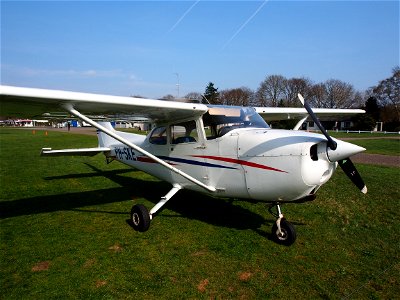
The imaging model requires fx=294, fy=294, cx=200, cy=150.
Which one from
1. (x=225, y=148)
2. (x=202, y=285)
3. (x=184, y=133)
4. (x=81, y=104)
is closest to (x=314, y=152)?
(x=225, y=148)

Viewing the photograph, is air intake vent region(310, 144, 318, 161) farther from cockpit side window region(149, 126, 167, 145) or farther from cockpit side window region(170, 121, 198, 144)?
cockpit side window region(149, 126, 167, 145)

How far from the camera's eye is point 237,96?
229 feet

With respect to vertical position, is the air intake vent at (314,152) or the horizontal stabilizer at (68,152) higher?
the air intake vent at (314,152)

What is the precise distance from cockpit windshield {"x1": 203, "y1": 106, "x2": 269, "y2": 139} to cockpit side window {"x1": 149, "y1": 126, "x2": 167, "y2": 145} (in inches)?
49.2

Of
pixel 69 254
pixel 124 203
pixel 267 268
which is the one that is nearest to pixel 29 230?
pixel 69 254

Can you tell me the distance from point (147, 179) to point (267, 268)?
6741 mm

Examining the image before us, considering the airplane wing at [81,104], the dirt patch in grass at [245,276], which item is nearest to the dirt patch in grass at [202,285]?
the dirt patch in grass at [245,276]

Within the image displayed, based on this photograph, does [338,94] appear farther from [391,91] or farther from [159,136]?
[159,136]

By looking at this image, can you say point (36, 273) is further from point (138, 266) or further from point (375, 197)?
Result: point (375, 197)

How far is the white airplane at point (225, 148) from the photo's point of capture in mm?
4137

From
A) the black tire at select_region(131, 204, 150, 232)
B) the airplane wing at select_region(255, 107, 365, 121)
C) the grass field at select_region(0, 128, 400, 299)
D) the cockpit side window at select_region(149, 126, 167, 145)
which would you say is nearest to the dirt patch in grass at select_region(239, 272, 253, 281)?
the grass field at select_region(0, 128, 400, 299)

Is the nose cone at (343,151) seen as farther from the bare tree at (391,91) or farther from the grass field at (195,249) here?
the bare tree at (391,91)

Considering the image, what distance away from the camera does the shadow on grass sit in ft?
19.7

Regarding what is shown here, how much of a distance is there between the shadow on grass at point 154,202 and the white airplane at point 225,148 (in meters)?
0.79
